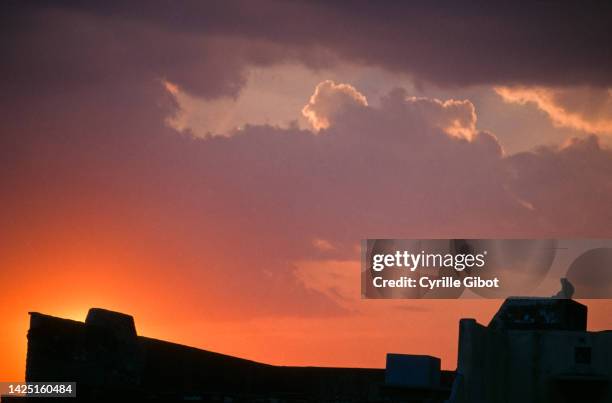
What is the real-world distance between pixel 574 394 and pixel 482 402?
7648mm

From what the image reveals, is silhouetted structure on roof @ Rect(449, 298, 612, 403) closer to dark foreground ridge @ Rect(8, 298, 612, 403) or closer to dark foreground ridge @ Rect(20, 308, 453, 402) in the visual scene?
dark foreground ridge @ Rect(8, 298, 612, 403)

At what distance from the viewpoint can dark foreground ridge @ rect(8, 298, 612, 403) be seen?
2667 centimetres

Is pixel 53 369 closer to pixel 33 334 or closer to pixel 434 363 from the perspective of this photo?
pixel 33 334

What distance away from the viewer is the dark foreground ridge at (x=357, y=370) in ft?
87.5

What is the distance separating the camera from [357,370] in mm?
41875

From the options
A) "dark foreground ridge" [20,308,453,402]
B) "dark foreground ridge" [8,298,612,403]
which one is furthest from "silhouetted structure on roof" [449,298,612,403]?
"dark foreground ridge" [20,308,453,402]

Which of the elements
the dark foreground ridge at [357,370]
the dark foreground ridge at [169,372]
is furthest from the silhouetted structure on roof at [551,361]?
the dark foreground ridge at [169,372]

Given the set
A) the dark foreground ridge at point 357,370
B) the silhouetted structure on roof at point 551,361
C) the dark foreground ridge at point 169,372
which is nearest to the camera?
the dark foreground ridge at point 169,372

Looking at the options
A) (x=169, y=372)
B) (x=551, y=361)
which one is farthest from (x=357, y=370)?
(x=169, y=372)

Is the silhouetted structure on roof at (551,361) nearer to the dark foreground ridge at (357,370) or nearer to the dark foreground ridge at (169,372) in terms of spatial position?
the dark foreground ridge at (357,370)

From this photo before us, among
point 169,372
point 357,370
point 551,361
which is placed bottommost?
point 169,372

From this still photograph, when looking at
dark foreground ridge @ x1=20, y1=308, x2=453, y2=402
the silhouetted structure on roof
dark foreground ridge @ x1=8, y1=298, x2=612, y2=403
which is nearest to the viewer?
dark foreground ridge @ x1=20, y1=308, x2=453, y2=402

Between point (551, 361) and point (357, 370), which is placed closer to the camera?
point (551, 361)

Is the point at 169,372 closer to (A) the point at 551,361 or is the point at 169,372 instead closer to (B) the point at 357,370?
(B) the point at 357,370
